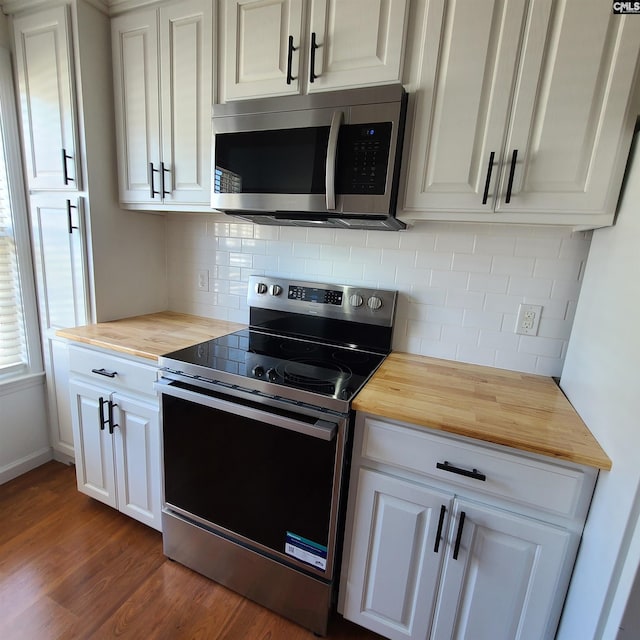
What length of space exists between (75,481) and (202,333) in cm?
121

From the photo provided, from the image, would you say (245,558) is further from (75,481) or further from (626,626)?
(75,481)

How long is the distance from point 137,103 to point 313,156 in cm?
100

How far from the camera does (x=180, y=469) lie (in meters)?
1.40

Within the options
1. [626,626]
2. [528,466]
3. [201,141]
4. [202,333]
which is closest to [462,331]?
[528,466]

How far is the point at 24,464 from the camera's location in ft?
6.66

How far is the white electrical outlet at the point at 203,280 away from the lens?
2020 millimetres

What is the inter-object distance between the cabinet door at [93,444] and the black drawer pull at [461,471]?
140 centimetres

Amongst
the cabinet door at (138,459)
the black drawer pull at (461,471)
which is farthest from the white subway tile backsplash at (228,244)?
the black drawer pull at (461,471)

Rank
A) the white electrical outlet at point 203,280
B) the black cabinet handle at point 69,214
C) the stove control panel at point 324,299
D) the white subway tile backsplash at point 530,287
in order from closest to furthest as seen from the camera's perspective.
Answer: the white subway tile backsplash at point 530,287
the stove control panel at point 324,299
the black cabinet handle at point 69,214
the white electrical outlet at point 203,280

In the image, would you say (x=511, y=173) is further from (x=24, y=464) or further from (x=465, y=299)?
(x=24, y=464)

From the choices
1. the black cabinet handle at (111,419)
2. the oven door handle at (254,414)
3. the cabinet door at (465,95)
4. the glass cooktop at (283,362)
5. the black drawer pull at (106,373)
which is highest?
the cabinet door at (465,95)

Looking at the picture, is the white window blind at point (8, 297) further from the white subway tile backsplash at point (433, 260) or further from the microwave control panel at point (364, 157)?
the white subway tile backsplash at point (433, 260)

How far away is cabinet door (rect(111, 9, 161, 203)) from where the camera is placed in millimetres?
1562

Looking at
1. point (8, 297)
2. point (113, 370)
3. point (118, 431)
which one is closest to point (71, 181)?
point (8, 297)
